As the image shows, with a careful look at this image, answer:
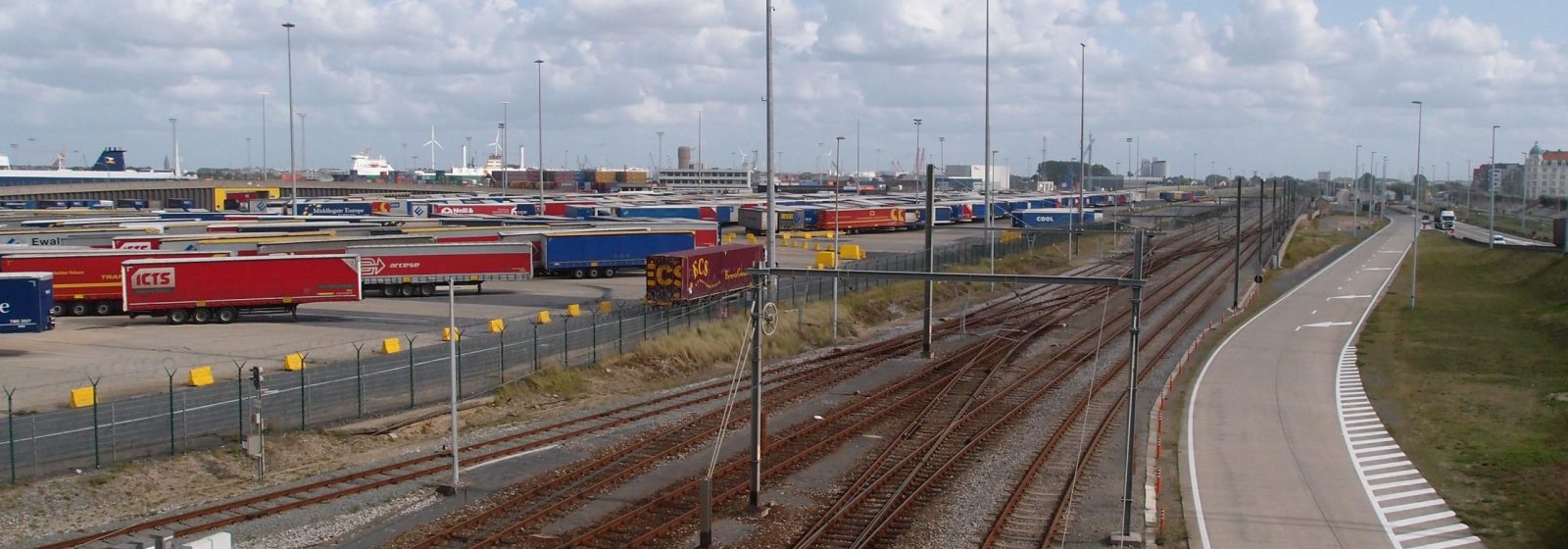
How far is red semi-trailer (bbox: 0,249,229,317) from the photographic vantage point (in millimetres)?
41594

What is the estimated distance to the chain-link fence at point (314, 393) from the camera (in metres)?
22.1

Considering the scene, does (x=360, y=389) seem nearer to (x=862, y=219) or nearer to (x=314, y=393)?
(x=314, y=393)

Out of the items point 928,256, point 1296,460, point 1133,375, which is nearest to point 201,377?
point 928,256

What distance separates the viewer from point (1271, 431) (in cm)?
2694

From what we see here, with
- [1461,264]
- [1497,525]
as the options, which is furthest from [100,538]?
[1461,264]

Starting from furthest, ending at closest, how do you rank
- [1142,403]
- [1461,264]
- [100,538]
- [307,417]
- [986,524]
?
[1461,264]
[1142,403]
[307,417]
[986,524]
[100,538]

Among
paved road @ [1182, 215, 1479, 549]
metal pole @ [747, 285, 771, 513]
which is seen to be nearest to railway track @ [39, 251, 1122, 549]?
metal pole @ [747, 285, 771, 513]

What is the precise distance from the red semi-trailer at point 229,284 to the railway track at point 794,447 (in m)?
21.4

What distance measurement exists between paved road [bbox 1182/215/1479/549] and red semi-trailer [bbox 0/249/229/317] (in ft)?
119

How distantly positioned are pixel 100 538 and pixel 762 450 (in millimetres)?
10823

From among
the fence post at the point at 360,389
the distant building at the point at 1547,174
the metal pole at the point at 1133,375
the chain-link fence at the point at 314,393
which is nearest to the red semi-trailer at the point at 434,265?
the chain-link fence at the point at 314,393

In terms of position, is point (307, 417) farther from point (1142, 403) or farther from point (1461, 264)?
point (1461, 264)

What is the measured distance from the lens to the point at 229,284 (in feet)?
134

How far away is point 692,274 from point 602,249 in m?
18.2
